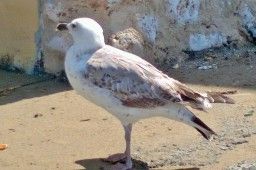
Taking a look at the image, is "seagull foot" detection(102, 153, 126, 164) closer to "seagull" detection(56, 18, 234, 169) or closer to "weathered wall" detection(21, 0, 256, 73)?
"seagull" detection(56, 18, 234, 169)

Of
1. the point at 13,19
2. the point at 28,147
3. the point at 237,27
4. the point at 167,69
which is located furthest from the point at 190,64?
the point at 28,147

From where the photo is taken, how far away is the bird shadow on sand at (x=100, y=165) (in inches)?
211

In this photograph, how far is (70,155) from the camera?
18.2 feet

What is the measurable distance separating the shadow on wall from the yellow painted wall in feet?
0.56

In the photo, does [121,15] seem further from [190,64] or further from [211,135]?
[211,135]

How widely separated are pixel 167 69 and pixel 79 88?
2.18m

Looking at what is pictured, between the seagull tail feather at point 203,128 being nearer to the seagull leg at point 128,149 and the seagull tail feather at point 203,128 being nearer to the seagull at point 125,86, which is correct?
the seagull at point 125,86

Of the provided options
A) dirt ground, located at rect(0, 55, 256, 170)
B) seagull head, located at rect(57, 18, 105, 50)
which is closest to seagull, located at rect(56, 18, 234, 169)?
seagull head, located at rect(57, 18, 105, 50)

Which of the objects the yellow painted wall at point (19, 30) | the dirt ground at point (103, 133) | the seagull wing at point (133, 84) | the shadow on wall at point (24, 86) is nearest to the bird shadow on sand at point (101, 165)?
the dirt ground at point (103, 133)

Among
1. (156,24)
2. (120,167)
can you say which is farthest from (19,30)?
(120,167)

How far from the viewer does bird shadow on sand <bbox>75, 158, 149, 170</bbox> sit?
17.6 feet

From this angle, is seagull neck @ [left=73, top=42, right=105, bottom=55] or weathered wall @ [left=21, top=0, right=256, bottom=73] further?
weathered wall @ [left=21, top=0, right=256, bottom=73]

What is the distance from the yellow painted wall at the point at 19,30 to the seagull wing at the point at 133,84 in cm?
226

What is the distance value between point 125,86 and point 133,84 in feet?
0.19
